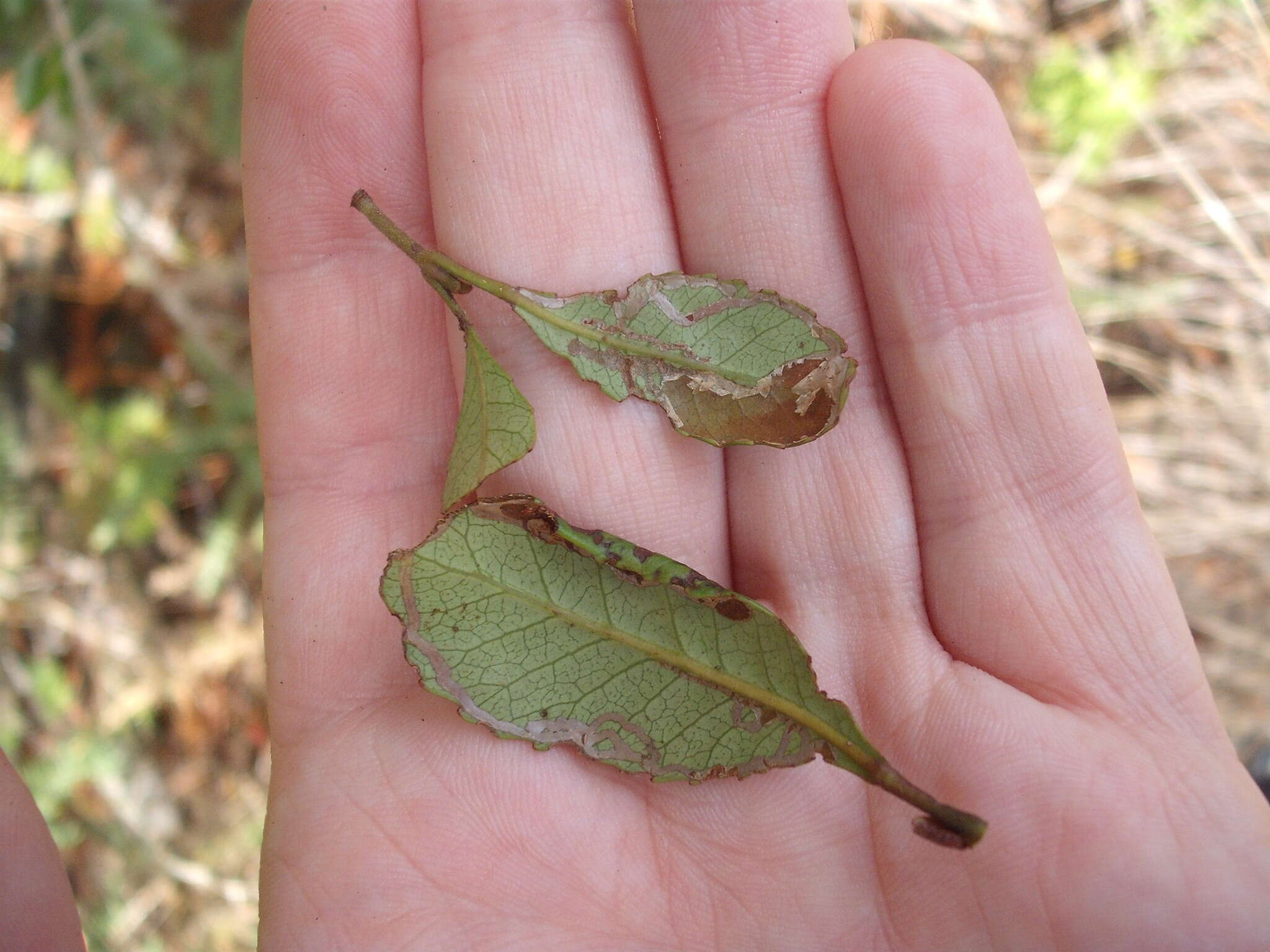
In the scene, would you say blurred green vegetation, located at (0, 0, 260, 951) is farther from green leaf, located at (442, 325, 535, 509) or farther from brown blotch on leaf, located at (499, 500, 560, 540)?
brown blotch on leaf, located at (499, 500, 560, 540)

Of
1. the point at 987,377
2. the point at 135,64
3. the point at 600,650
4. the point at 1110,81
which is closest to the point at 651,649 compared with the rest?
the point at 600,650

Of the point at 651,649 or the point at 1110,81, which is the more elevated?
the point at 1110,81

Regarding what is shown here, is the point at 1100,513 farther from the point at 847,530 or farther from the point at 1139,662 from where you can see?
the point at 847,530

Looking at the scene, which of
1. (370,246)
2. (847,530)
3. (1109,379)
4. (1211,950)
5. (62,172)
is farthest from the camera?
(1109,379)

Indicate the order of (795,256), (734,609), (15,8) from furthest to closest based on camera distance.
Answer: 1. (15,8)
2. (795,256)
3. (734,609)

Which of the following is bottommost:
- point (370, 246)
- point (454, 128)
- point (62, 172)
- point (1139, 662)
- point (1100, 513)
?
point (1139, 662)

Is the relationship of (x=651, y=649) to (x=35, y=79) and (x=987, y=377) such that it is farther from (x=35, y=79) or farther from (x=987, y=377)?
(x=35, y=79)

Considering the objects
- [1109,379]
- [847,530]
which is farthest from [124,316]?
[1109,379]

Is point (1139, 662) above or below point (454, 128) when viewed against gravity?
below

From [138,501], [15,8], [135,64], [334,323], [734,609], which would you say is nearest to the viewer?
[734,609]
